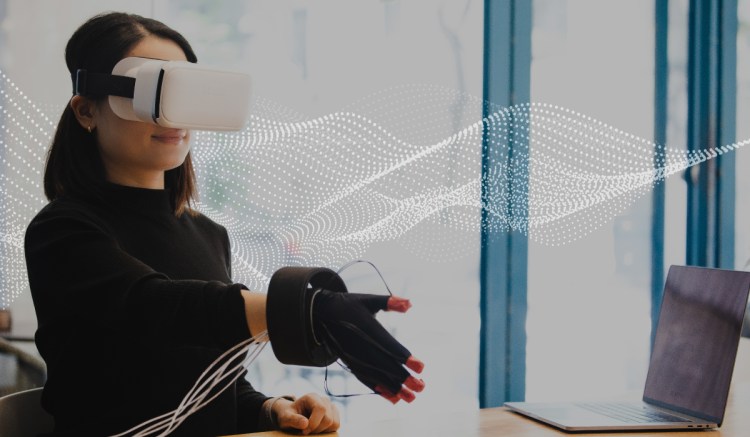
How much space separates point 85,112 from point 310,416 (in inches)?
23.9

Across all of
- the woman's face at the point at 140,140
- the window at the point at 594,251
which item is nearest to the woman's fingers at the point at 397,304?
the woman's face at the point at 140,140

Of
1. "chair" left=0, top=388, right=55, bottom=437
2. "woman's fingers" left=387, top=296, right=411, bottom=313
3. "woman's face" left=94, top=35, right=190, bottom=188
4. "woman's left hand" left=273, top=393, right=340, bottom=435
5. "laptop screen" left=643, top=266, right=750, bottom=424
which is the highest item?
"woman's face" left=94, top=35, right=190, bottom=188

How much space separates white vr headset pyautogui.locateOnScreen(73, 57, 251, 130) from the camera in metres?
1.00

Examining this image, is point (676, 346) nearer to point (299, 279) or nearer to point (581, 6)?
point (299, 279)

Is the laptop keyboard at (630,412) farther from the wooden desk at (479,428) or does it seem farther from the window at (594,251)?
the window at (594,251)

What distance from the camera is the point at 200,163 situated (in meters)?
1.99

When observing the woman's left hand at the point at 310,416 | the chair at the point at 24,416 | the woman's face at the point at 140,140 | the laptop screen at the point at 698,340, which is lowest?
the chair at the point at 24,416

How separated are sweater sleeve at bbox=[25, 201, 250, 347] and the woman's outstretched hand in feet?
0.35

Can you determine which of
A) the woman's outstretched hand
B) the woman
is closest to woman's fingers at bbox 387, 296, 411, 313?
the woman's outstretched hand

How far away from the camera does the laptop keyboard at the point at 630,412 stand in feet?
4.54

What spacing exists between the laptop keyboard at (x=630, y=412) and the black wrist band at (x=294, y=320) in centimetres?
70

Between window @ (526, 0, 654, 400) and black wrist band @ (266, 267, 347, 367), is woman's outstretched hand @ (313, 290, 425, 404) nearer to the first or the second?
black wrist band @ (266, 267, 347, 367)

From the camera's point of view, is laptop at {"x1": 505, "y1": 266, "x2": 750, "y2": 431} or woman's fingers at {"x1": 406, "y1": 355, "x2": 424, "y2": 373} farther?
laptop at {"x1": 505, "y1": 266, "x2": 750, "y2": 431}

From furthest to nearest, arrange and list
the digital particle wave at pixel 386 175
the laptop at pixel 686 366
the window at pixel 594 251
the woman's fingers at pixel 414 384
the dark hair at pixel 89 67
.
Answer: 1. the window at pixel 594 251
2. the digital particle wave at pixel 386 175
3. the laptop at pixel 686 366
4. the dark hair at pixel 89 67
5. the woman's fingers at pixel 414 384
